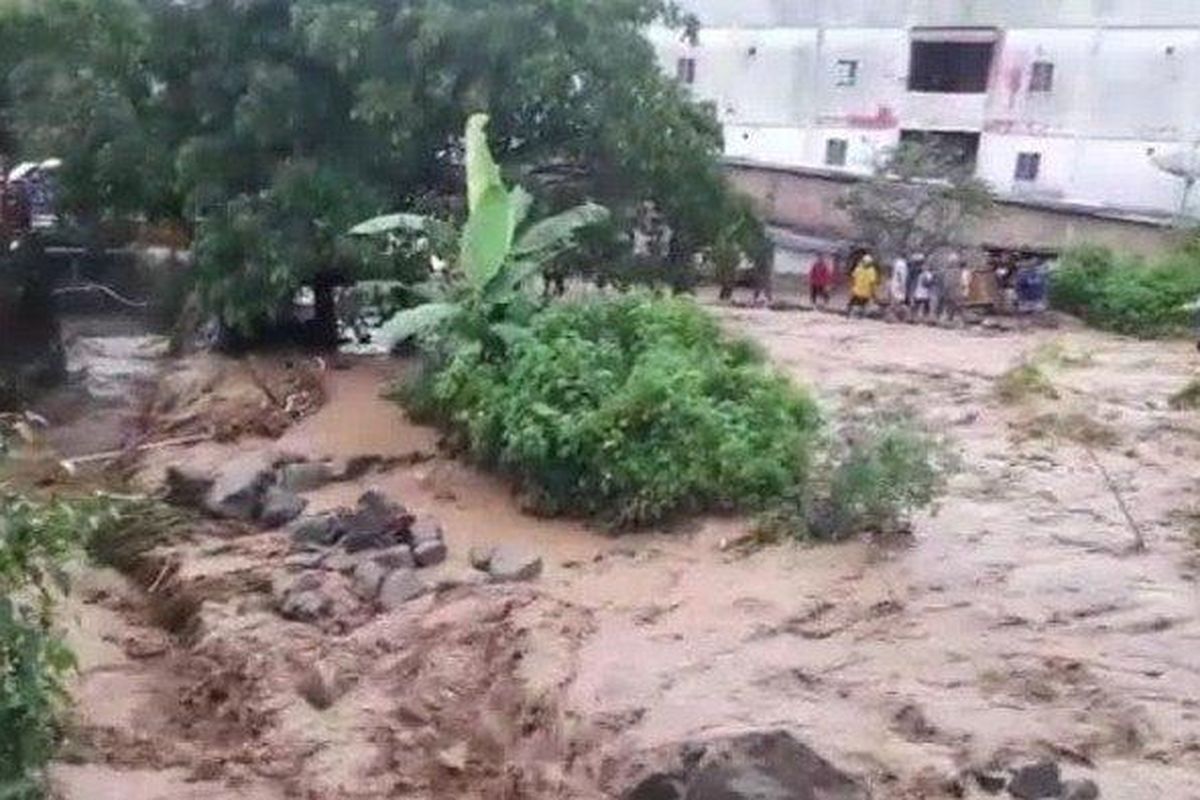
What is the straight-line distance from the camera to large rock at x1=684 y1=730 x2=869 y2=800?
6371mm

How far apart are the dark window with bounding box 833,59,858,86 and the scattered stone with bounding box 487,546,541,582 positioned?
795 inches

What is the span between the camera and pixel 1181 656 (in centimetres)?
862

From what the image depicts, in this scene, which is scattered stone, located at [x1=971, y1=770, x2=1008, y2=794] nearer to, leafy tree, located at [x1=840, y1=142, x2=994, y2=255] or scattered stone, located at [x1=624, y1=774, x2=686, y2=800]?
scattered stone, located at [x1=624, y1=774, x2=686, y2=800]

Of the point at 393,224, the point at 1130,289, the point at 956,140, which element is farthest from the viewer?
the point at 956,140

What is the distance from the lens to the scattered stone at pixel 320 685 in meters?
8.94

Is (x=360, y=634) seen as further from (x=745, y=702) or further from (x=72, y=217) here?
(x=72, y=217)

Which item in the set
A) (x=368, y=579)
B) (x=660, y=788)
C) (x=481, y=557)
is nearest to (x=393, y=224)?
(x=481, y=557)

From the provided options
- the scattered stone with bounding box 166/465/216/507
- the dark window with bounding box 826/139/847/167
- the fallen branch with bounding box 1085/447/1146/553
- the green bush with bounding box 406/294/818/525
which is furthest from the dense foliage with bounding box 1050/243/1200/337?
the scattered stone with bounding box 166/465/216/507

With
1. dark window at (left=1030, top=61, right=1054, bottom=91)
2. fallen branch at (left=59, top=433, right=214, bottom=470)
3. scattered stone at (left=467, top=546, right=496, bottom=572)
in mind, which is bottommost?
fallen branch at (left=59, top=433, right=214, bottom=470)

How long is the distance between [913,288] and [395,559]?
43.6ft

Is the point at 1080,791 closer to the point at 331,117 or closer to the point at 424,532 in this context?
the point at 424,532

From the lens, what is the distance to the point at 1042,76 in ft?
86.8

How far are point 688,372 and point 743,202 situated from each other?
5468 mm

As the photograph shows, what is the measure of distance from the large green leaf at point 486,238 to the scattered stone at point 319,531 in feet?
9.16
